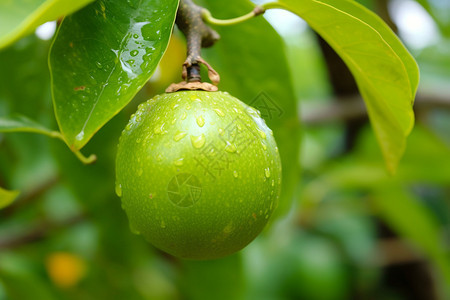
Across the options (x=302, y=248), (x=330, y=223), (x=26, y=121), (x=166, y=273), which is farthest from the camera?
(x=330, y=223)

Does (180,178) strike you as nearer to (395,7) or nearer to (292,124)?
(292,124)

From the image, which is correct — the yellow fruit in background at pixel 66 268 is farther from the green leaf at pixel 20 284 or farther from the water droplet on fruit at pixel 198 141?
the water droplet on fruit at pixel 198 141

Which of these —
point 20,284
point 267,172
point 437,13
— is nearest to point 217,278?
point 20,284

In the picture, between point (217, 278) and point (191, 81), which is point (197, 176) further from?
point (217, 278)

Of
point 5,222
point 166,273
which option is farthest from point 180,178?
point 166,273

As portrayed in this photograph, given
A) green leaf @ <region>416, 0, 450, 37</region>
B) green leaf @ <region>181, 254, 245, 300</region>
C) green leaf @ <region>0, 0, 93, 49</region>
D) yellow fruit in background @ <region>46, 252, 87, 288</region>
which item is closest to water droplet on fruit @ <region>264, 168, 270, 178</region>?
green leaf @ <region>0, 0, 93, 49</region>

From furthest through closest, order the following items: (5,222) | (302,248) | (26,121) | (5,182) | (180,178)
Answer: (302,248), (5,222), (5,182), (26,121), (180,178)

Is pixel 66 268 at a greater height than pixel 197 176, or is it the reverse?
pixel 197 176
